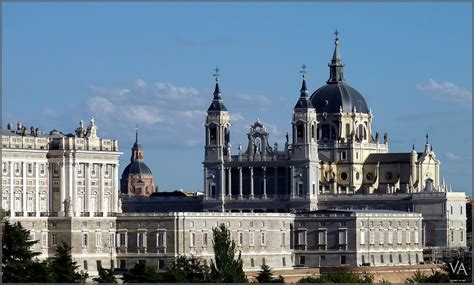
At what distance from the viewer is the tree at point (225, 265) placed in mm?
106688

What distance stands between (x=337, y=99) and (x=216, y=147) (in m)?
12.2

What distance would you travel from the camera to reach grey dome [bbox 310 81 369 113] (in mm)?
179625

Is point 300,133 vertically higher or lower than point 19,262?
higher

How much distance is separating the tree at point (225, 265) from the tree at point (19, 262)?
8967 millimetres

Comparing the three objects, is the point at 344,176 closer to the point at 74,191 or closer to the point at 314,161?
the point at 314,161

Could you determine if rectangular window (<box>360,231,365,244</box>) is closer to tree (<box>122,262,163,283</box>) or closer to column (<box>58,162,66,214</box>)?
column (<box>58,162,66,214</box>)

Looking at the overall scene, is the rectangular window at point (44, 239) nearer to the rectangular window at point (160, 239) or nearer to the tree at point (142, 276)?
the rectangular window at point (160, 239)

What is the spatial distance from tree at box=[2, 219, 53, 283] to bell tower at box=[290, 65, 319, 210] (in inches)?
2431

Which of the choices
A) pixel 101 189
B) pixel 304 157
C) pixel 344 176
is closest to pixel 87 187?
pixel 101 189

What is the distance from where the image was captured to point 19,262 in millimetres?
102500

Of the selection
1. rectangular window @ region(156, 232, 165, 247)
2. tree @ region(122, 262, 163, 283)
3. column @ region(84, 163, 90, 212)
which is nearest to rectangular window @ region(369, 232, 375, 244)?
rectangular window @ region(156, 232, 165, 247)

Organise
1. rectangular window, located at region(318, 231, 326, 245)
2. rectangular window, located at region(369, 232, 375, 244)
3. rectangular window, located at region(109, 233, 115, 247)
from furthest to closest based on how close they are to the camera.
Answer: rectangular window, located at region(369, 232, 375, 244) → rectangular window, located at region(318, 231, 326, 245) → rectangular window, located at region(109, 233, 115, 247)

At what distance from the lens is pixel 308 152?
169750mm

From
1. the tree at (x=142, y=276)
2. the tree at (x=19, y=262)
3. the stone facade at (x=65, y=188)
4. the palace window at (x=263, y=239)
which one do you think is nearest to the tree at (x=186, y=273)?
the tree at (x=142, y=276)
